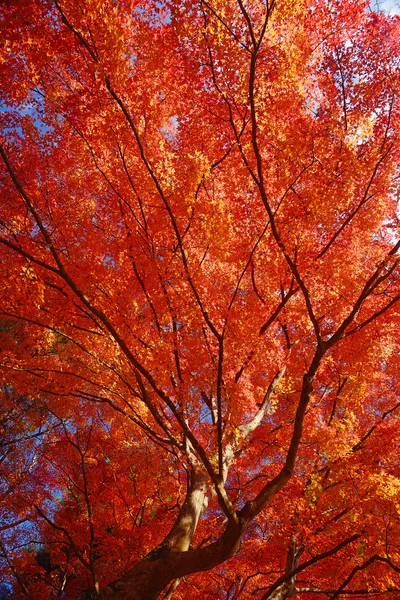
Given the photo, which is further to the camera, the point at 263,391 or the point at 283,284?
the point at 263,391

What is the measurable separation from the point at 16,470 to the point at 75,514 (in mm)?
2817

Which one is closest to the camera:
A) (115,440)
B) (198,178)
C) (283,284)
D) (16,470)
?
(198,178)

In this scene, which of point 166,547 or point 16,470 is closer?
point 166,547

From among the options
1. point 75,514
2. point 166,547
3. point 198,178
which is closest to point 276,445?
point 166,547

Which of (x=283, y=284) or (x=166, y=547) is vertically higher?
(x=283, y=284)

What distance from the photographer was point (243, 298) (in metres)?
8.45

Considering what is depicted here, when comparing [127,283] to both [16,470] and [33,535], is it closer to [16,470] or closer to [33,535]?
[16,470]

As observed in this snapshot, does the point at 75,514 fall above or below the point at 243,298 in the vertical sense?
below

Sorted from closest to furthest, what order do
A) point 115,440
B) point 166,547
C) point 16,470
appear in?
point 166,547 → point 115,440 → point 16,470

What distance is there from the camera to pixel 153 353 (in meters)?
5.97

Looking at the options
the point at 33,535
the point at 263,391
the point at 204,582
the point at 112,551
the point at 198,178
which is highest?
the point at 198,178

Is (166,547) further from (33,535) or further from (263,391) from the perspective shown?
(33,535)

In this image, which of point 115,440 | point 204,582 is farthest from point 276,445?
point 115,440

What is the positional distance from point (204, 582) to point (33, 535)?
8.43 m
